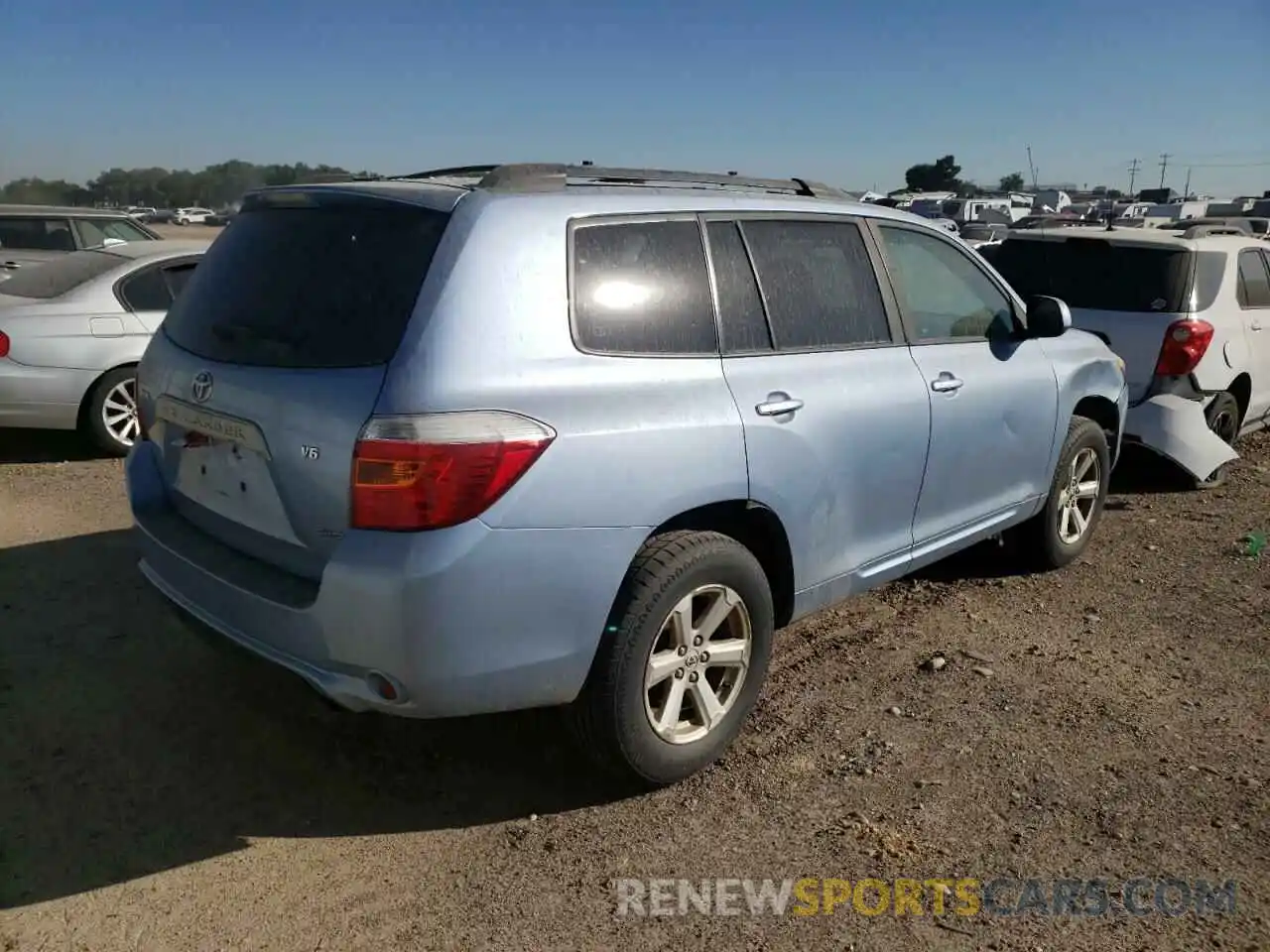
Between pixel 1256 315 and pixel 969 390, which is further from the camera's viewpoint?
pixel 1256 315

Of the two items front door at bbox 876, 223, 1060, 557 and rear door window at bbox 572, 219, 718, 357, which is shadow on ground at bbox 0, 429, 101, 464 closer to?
rear door window at bbox 572, 219, 718, 357

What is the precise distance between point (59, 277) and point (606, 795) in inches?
232

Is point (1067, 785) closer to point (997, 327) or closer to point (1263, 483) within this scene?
point (997, 327)

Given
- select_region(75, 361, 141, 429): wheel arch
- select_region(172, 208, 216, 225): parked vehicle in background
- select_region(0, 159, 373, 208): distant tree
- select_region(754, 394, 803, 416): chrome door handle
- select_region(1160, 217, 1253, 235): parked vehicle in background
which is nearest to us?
select_region(754, 394, 803, 416): chrome door handle

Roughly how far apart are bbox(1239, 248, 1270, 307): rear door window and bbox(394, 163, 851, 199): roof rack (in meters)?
4.29

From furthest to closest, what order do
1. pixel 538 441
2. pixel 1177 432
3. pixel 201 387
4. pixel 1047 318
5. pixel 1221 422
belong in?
pixel 1221 422 → pixel 1177 432 → pixel 1047 318 → pixel 201 387 → pixel 538 441

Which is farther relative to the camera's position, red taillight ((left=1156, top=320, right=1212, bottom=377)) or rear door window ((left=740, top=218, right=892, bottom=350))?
red taillight ((left=1156, top=320, right=1212, bottom=377))

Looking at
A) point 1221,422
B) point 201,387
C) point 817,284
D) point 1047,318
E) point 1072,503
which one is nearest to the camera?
point 201,387

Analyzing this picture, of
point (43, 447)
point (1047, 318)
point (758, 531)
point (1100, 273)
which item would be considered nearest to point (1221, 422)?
point (1100, 273)

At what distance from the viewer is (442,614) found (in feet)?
8.51

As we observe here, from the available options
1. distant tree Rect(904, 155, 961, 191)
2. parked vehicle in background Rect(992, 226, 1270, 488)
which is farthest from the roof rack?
distant tree Rect(904, 155, 961, 191)

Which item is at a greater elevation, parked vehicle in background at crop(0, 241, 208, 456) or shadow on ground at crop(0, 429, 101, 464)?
parked vehicle in background at crop(0, 241, 208, 456)

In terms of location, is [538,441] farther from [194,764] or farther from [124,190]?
[124,190]

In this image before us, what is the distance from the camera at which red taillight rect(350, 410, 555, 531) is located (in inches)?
101
